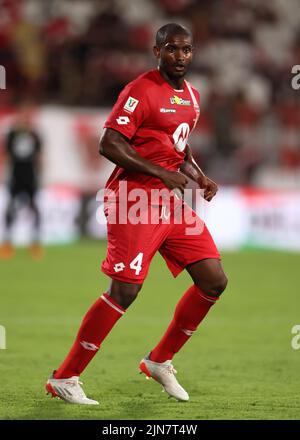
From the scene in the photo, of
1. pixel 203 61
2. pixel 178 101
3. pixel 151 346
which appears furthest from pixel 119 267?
pixel 203 61

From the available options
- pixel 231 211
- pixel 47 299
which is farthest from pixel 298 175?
pixel 47 299

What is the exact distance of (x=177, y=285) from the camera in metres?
11.0

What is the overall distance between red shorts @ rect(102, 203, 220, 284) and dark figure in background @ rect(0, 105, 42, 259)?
8.45m

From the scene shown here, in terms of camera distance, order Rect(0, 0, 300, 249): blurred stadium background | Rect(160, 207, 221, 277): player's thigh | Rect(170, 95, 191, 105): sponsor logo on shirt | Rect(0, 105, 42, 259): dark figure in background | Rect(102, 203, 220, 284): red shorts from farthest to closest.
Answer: Rect(0, 0, 300, 249): blurred stadium background
Rect(0, 105, 42, 259): dark figure in background
Rect(160, 207, 221, 277): player's thigh
Rect(170, 95, 191, 105): sponsor logo on shirt
Rect(102, 203, 220, 284): red shorts

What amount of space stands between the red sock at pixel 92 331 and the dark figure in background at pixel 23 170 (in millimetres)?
8497

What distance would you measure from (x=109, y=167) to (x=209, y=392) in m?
11.6

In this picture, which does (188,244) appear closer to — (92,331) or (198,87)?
(92,331)

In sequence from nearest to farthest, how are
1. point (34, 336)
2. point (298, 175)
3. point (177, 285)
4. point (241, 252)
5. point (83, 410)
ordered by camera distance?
point (83, 410) → point (34, 336) → point (177, 285) → point (241, 252) → point (298, 175)

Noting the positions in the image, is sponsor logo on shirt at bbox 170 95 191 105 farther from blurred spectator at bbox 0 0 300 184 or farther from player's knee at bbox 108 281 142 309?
blurred spectator at bbox 0 0 300 184

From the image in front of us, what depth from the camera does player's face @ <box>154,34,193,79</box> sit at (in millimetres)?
5184

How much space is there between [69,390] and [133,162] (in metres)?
1.40

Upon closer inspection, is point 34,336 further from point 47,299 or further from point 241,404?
point 241,404

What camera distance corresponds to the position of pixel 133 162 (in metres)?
5.08

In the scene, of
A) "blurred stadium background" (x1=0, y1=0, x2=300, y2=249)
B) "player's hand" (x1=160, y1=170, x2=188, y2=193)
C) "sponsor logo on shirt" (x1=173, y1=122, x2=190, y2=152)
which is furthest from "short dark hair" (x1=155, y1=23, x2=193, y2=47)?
"blurred stadium background" (x1=0, y1=0, x2=300, y2=249)
